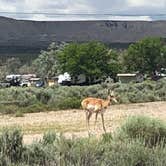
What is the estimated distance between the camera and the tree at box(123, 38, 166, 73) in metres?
108

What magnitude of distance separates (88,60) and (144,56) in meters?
15.7

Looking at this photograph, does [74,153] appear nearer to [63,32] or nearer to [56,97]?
[56,97]

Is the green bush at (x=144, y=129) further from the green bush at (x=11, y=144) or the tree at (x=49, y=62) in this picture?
the tree at (x=49, y=62)

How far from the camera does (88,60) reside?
9644 cm

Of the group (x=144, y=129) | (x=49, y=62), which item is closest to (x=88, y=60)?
(x=49, y=62)

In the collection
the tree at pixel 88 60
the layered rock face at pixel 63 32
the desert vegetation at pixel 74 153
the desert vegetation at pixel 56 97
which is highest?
the layered rock face at pixel 63 32

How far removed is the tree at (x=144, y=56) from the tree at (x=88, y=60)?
708cm

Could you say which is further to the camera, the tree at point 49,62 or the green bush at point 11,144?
the tree at point 49,62

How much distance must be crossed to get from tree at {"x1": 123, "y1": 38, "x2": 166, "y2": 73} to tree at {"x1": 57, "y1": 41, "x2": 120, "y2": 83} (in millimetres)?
7078

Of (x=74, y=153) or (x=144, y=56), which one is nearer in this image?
(x=74, y=153)

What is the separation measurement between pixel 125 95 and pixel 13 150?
37.0 meters

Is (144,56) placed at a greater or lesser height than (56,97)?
greater

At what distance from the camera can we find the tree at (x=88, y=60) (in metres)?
95.1

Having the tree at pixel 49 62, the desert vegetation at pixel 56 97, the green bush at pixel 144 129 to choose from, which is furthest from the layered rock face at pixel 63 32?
the green bush at pixel 144 129
